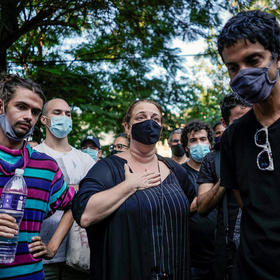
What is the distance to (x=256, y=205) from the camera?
1.51m

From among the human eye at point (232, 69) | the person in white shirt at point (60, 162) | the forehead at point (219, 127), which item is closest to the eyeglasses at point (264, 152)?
the human eye at point (232, 69)

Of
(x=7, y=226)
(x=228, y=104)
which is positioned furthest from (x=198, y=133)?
(x=7, y=226)

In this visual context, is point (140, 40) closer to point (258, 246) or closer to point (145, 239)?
point (145, 239)

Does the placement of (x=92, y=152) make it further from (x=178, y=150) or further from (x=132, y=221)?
(x=132, y=221)

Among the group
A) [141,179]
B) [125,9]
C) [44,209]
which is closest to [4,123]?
[44,209]

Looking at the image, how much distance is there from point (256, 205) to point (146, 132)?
57.4 inches

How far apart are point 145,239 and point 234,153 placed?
998 millimetres

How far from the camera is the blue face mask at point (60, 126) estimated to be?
157 inches

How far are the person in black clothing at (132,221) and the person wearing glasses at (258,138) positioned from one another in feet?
2.75

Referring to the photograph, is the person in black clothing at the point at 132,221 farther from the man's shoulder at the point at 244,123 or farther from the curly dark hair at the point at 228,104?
the man's shoulder at the point at 244,123

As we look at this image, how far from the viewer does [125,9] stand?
5.89 meters

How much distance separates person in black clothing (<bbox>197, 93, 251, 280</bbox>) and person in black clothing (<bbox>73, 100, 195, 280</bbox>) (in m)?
0.21

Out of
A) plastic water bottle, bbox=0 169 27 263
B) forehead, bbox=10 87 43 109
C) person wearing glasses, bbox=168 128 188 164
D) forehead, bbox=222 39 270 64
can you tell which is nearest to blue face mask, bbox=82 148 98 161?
person wearing glasses, bbox=168 128 188 164

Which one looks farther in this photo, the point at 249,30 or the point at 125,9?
the point at 125,9
